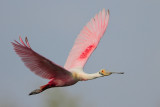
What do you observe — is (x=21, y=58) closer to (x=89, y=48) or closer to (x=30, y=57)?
(x=30, y=57)

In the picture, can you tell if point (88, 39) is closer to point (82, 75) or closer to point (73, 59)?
point (73, 59)

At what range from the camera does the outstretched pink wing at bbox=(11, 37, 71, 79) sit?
9758mm

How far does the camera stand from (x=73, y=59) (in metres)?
12.3

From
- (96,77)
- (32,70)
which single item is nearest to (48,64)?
(32,70)

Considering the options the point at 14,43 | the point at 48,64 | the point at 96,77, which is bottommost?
the point at 96,77

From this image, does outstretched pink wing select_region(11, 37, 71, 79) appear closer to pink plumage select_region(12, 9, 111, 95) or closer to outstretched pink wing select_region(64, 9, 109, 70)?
pink plumage select_region(12, 9, 111, 95)

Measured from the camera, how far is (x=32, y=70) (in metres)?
10.5

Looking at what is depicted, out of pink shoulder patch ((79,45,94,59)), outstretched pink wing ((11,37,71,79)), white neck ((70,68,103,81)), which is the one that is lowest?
white neck ((70,68,103,81))

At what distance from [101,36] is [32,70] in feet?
9.09

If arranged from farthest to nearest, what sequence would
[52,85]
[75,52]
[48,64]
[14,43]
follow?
[75,52] → [52,85] → [48,64] → [14,43]

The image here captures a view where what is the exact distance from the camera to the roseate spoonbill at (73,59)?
10016 millimetres

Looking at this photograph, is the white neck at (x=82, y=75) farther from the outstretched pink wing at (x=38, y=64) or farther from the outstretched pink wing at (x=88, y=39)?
the outstretched pink wing at (x=88, y=39)

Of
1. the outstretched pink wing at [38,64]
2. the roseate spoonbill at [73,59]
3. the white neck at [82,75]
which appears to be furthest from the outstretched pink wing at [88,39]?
the outstretched pink wing at [38,64]

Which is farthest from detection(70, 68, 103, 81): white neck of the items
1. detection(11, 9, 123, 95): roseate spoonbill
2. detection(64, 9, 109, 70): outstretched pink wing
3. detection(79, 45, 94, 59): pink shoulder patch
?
detection(79, 45, 94, 59): pink shoulder patch
